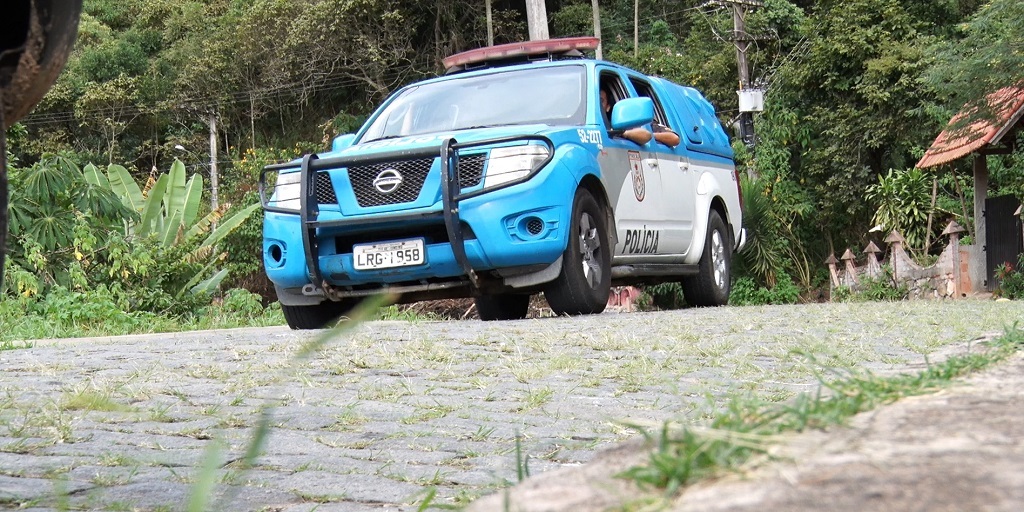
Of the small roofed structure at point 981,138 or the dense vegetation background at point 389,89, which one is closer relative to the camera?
the dense vegetation background at point 389,89

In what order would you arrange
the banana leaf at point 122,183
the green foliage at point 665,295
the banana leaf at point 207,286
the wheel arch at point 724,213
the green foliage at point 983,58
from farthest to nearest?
the green foliage at point 665,295 → the banana leaf at point 122,183 → the green foliage at point 983,58 → the banana leaf at point 207,286 → the wheel arch at point 724,213

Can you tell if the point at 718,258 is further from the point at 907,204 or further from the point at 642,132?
the point at 907,204

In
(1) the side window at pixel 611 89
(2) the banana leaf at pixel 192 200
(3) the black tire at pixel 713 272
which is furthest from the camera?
(2) the banana leaf at pixel 192 200

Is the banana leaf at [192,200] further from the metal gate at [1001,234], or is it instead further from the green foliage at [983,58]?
the metal gate at [1001,234]

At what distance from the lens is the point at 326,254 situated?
26.9ft

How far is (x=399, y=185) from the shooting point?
26.1ft

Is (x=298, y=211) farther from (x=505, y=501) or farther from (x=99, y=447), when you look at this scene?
(x=505, y=501)

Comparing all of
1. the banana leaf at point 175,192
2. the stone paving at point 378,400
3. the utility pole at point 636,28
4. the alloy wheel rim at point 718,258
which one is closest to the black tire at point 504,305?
the alloy wheel rim at point 718,258

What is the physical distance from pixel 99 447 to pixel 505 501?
2464mm

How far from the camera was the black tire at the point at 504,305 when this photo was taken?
10481 millimetres

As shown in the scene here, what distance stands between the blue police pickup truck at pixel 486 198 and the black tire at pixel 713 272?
738mm

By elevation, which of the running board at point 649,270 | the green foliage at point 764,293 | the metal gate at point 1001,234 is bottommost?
the green foliage at point 764,293

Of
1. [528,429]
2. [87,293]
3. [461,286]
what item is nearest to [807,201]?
[87,293]

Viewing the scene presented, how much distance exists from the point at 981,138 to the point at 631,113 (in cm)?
1450
